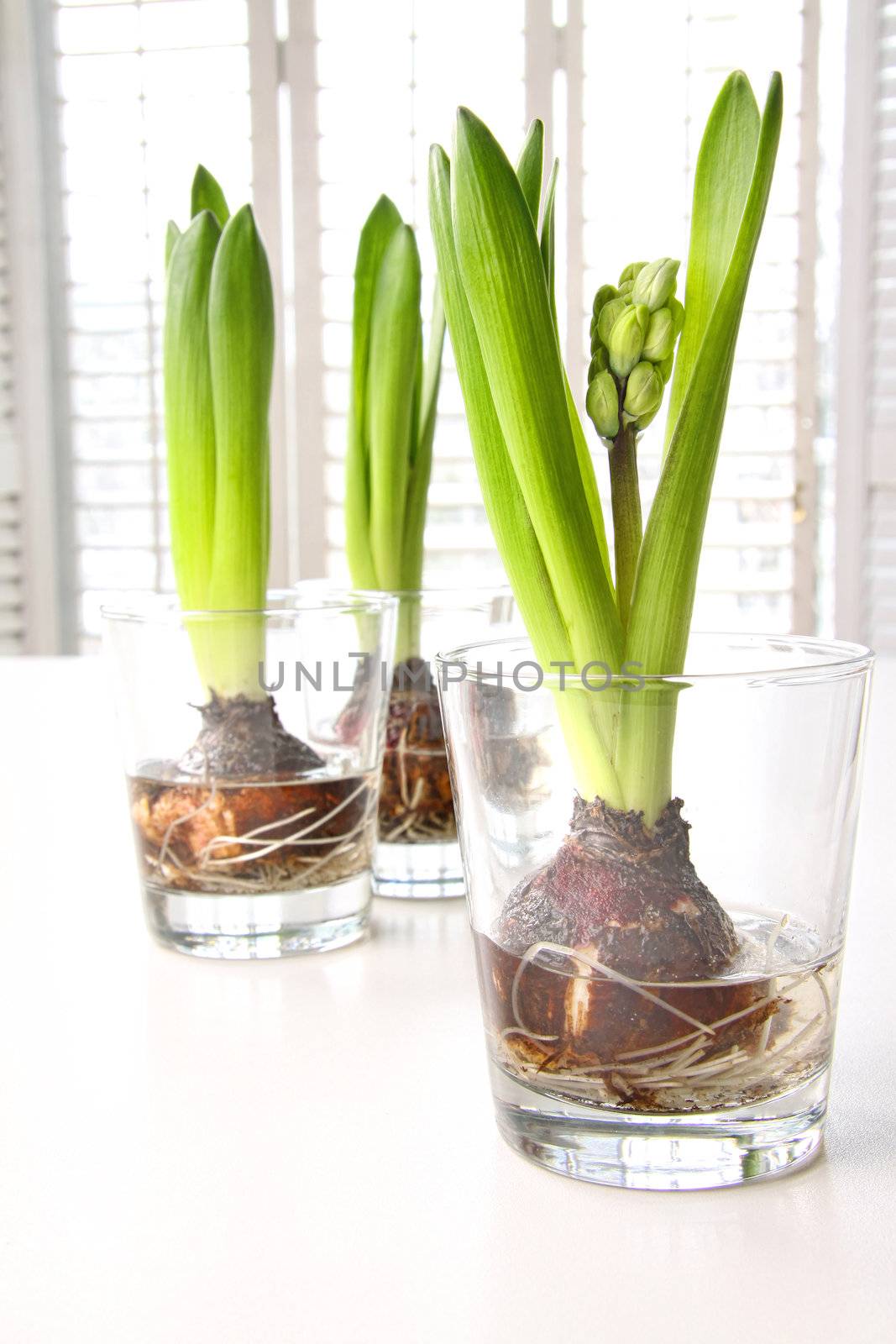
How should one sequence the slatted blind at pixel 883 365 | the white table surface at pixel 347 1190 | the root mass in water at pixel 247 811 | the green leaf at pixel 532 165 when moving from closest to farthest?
the white table surface at pixel 347 1190, the green leaf at pixel 532 165, the root mass in water at pixel 247 811, the slatted blind at pixel 883 365

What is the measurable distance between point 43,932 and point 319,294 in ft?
7.17

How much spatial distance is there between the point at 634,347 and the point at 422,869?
29 cm

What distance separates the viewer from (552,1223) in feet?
0.99

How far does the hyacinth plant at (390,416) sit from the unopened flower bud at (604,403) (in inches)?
8.8

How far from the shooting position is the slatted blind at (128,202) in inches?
102

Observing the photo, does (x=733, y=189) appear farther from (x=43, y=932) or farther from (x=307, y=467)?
(x=307, y=467)

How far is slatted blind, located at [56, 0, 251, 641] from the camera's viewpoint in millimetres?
2578

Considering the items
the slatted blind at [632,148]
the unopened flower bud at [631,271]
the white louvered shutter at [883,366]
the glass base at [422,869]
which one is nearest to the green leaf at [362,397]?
the glass base at [422,869]

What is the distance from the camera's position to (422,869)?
22.7 inches

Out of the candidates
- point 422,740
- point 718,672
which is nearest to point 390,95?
point 422,740

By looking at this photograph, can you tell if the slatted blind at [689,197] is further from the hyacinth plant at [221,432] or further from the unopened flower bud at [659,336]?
the unopened flower bud at [659,336]

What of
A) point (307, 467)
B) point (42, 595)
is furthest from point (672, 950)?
point (42, 595)

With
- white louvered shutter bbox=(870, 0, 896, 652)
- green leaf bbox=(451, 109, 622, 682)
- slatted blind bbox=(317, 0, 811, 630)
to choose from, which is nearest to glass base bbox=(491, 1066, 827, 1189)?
green leaf bbox=(451, 109, 622, 682)

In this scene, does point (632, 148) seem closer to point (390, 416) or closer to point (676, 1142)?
point (390, 416)
